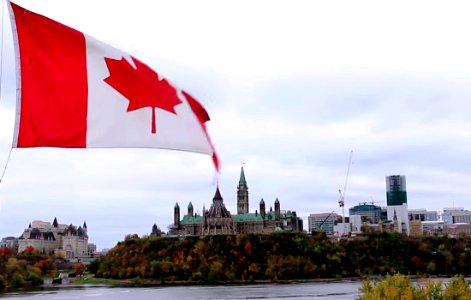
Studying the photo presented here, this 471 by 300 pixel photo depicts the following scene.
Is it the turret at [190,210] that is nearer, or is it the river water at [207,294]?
the river water at [207,294]

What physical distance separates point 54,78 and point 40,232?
489 ft

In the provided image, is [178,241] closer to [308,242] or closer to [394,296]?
[308,242]

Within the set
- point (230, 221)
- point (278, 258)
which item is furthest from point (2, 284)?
point (230, 221)

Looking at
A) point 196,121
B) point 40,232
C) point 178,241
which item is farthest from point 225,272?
point 196,121

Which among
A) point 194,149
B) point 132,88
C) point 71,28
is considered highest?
point 71,28

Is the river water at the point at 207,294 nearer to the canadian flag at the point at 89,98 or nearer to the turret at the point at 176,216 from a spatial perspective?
the canadian flag at the point at 89,98

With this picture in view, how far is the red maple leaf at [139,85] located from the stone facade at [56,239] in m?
136

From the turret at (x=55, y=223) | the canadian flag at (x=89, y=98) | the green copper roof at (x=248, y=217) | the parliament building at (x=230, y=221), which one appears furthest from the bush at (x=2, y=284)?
the turret at (x=55, y=223)

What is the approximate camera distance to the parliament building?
433 ft

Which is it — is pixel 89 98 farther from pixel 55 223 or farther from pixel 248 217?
pixel 55 223

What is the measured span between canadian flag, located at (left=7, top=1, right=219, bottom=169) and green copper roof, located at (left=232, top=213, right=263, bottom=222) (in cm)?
13122

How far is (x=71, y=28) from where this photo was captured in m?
6.96

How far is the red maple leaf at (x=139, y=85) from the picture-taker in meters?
7.25

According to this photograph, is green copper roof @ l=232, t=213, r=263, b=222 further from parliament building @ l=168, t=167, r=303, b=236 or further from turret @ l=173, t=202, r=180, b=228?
turret @ l=173, t=202, r=180, b=228
